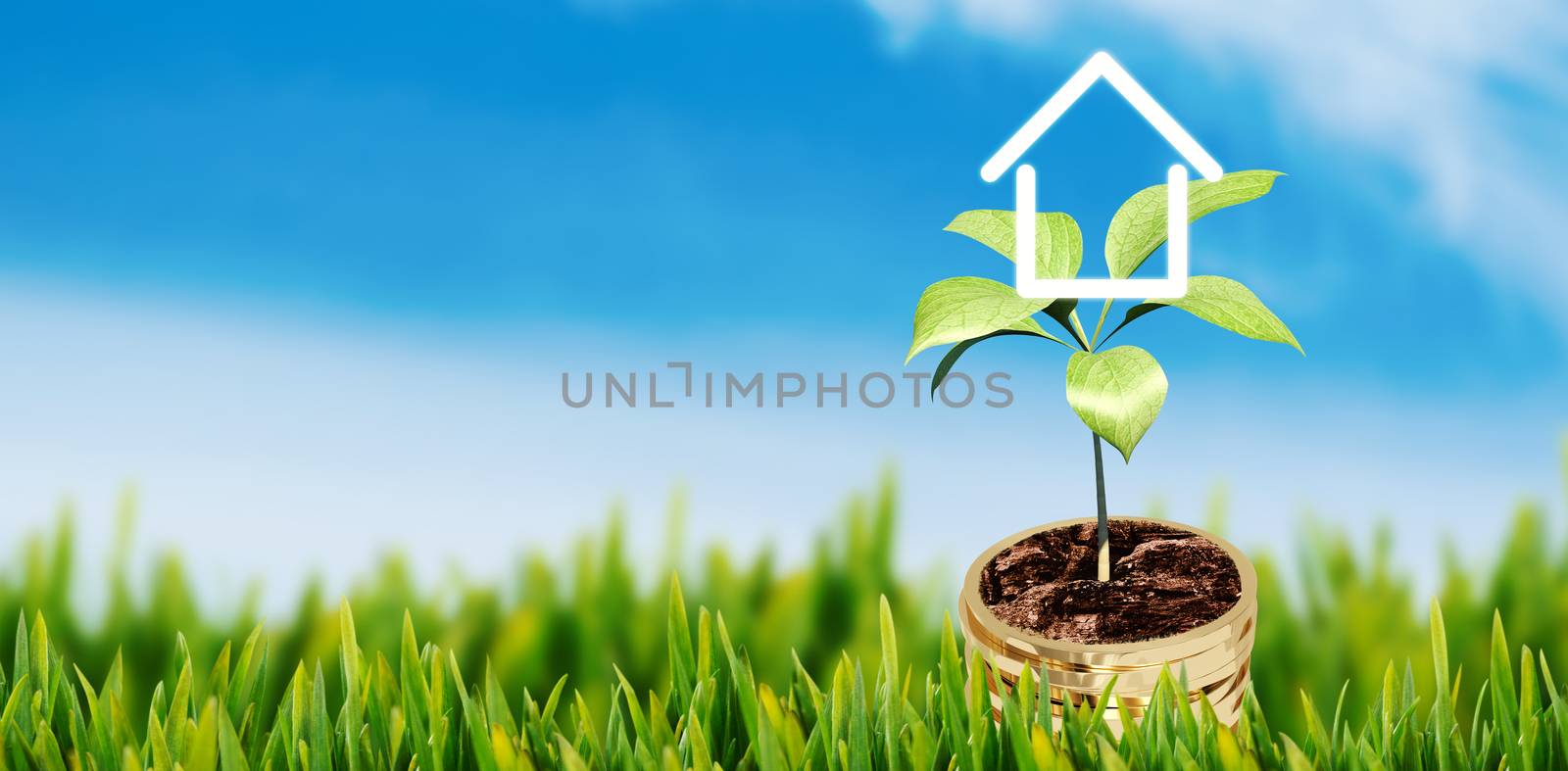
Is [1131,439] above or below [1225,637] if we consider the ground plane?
above

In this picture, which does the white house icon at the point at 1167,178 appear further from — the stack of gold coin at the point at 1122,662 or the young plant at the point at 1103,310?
the stack of gold coin at the point at 1122,662

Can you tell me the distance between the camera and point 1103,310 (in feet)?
4.81

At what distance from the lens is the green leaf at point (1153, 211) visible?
1451 millimetres

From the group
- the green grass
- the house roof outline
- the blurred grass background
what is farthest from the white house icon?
the blurred grass background

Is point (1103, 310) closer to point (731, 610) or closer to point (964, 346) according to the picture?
point (964, 346)

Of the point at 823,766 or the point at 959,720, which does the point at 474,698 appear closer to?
the point at 823,766

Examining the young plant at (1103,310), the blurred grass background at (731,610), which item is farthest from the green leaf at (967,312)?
the blurred grass background at (731,610)

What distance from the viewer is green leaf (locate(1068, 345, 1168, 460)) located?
52.5 inches

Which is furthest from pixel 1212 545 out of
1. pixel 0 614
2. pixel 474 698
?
pixel 0 614

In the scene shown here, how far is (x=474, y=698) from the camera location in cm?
166

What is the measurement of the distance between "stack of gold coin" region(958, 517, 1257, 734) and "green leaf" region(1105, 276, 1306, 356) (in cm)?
27

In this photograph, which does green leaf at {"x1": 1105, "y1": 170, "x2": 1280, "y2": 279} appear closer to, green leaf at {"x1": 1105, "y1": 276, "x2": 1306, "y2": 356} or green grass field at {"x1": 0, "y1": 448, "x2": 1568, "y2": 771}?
green leaf at {"x1": 1105, "y1": 276, "x2": 1306, "y2": 356}

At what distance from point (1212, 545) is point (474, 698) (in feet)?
2.46

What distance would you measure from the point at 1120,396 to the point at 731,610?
0.71m
